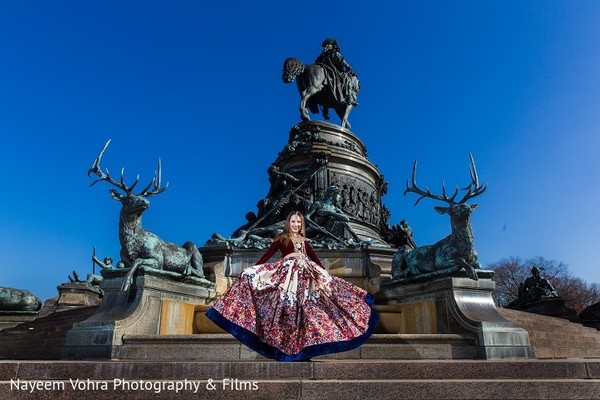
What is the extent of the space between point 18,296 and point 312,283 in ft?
56.3

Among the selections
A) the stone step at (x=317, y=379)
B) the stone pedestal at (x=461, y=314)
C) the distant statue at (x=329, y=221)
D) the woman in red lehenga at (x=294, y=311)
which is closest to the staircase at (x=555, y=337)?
the stone pedestal at (x=461, y=314)

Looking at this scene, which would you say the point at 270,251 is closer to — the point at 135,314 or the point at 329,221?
the point at 135,314

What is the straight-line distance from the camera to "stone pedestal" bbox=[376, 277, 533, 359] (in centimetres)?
751

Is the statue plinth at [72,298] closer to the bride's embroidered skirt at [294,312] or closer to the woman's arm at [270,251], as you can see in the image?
the woman's arm at [270,251]

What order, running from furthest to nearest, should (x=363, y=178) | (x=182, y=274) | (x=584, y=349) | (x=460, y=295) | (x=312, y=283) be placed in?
(x=363, y=178) < (x=584, y=349) < (x=182, y=274) < (x=460, y=295) < (x=312, y=283)

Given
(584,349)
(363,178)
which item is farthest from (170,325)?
(363,178)

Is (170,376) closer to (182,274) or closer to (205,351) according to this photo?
(205,351)

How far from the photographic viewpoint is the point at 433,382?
4211 millimetres

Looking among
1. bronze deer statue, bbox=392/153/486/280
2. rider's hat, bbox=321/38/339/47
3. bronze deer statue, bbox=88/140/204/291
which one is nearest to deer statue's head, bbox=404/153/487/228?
bronze deer statue, bbox=392/153/486/280

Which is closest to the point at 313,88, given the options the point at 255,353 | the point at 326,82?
the point at 326,82

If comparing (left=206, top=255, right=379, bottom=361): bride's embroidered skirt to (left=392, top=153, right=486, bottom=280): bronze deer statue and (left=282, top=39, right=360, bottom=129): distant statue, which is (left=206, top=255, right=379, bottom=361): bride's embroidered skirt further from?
(left=282, top=39, right=360, bottom=129): distant statue

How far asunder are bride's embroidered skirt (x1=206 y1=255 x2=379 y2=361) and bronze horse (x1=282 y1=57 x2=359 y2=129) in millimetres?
17741

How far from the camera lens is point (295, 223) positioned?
5.68 metres

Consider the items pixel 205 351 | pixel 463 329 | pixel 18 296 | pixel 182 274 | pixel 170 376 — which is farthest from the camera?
pixel 18 296
